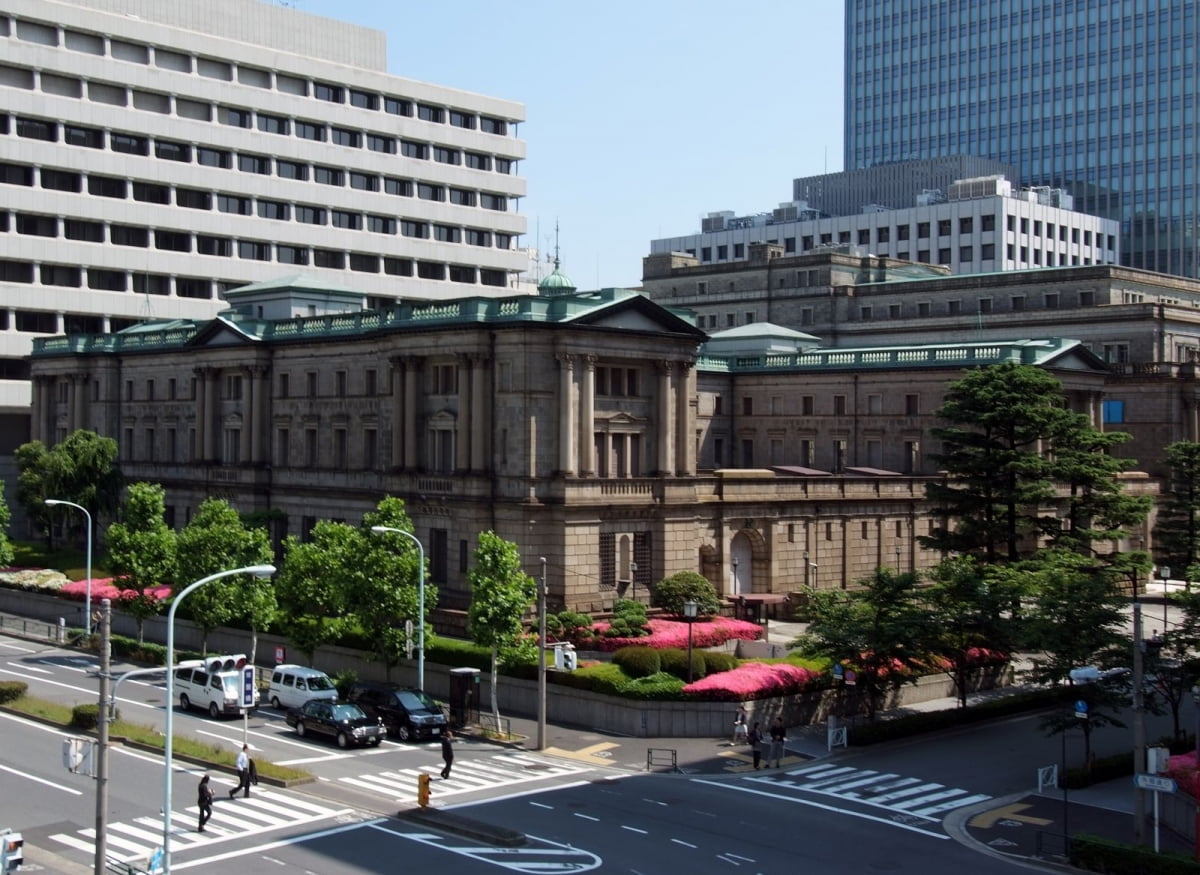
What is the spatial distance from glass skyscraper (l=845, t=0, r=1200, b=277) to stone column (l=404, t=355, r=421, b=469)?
4609 inches

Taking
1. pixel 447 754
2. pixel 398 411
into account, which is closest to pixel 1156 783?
pixel 447 754

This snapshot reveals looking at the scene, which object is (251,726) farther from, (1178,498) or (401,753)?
(1178,498)

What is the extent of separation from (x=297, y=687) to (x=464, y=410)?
19.6m

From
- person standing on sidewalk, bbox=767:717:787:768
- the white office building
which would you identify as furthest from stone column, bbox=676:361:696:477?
the white office building

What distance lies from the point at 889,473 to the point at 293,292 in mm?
40501

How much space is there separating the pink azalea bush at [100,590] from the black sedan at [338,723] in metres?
23.6

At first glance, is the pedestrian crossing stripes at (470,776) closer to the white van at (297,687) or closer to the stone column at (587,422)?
the white van at (297,687)

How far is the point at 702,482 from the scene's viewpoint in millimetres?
77875

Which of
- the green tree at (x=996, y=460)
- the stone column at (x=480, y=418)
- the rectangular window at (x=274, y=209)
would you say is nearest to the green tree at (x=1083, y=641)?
the green tree at (x=996, y=460)

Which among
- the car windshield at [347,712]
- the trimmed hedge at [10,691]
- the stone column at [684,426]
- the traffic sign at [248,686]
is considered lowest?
the trimmed hedge at [10,691]

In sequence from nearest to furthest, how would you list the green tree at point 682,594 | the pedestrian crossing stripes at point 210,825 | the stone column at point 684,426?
the pedestrian crossing stripes at point 210,825, the green tree at point 682,594, the stone column at point 684,426

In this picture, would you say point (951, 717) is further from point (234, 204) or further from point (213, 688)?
point (234, 204)

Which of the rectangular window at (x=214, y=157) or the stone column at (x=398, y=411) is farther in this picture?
the rectangular window at (x=214, y=157)

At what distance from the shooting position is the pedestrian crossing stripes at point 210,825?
134ft
